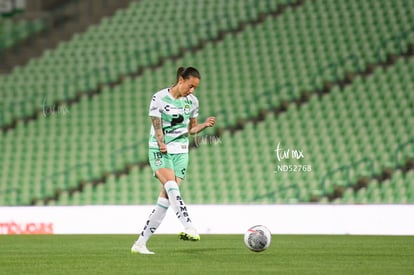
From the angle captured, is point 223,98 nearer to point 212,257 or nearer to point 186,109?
point 186,109

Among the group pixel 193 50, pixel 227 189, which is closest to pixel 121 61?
pixel 193 50

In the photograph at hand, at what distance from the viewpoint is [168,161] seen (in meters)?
10.4

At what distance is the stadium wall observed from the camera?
15102 millimetres

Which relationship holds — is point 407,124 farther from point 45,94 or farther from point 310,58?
point 45,94

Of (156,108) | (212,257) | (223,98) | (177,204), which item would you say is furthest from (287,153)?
(212,257)

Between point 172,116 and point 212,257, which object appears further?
point 172,116

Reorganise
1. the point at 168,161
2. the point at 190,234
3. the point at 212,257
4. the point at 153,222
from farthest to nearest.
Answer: the point at 168,161
the point at 153,222
the point at 190,234
the point at 212,257

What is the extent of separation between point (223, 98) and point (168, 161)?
10.3 m

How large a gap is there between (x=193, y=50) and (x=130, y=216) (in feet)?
24.6

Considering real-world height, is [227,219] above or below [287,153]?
below

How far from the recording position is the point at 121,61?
22.9 metres

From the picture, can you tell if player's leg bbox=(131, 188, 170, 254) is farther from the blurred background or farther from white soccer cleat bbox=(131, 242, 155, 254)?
the blurred background

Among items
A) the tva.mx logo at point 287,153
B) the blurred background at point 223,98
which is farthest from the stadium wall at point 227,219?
the tva.mx logo at point 287,153

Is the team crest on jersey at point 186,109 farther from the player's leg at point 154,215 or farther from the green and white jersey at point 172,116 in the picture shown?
the player's leg at point 154,215
